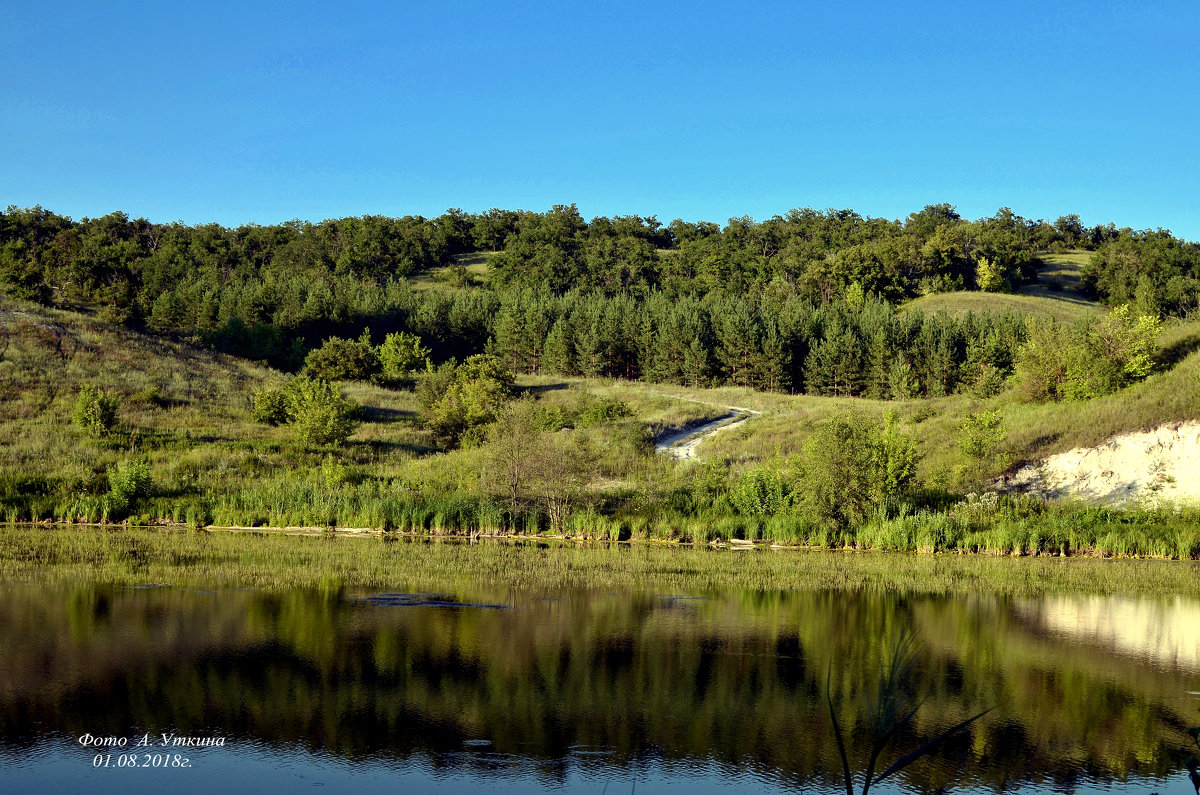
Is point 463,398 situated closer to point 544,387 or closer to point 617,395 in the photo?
point 617,395

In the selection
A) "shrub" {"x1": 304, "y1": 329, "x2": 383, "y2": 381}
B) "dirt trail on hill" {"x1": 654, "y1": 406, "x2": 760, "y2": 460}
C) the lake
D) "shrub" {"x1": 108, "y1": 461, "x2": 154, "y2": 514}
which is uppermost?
"shrub" {"x1": 304, "y1": 329, "x2": 383, "y2": 381}

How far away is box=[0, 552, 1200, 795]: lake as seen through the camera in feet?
33.6

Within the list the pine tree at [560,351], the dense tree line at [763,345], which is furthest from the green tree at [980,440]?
the pine tree at [560,351]

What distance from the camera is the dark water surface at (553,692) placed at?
1025 centimetres

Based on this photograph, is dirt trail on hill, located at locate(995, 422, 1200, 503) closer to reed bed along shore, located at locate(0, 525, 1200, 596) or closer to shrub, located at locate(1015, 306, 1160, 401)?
shrub, located at locate(1015, 306, 1160, 401)

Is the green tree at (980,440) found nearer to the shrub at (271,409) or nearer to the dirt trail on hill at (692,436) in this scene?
the dirt trail on hill at (692,436)

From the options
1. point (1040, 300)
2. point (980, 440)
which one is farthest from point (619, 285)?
point (980, 440)

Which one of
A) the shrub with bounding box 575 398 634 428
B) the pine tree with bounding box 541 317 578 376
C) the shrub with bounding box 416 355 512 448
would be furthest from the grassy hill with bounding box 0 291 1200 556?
the pine tree with bounding box 541 317 578 376

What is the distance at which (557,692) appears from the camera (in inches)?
511

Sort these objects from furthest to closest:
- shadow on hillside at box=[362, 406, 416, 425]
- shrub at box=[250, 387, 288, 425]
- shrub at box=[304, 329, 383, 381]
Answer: shrub at box=[304, 329, 383, 381], shadow on hillside at box=[362, 406, 416, 425], shrub at box=[250, 387, 288, 425]

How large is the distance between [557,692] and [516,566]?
11.1 metres

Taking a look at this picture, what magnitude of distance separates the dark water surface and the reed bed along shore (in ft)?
6.61

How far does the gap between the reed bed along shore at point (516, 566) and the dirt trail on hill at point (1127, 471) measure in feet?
20.9

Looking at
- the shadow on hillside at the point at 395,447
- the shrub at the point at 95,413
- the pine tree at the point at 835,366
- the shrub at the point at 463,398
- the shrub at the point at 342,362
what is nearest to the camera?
the shrub at the point at 95,413
